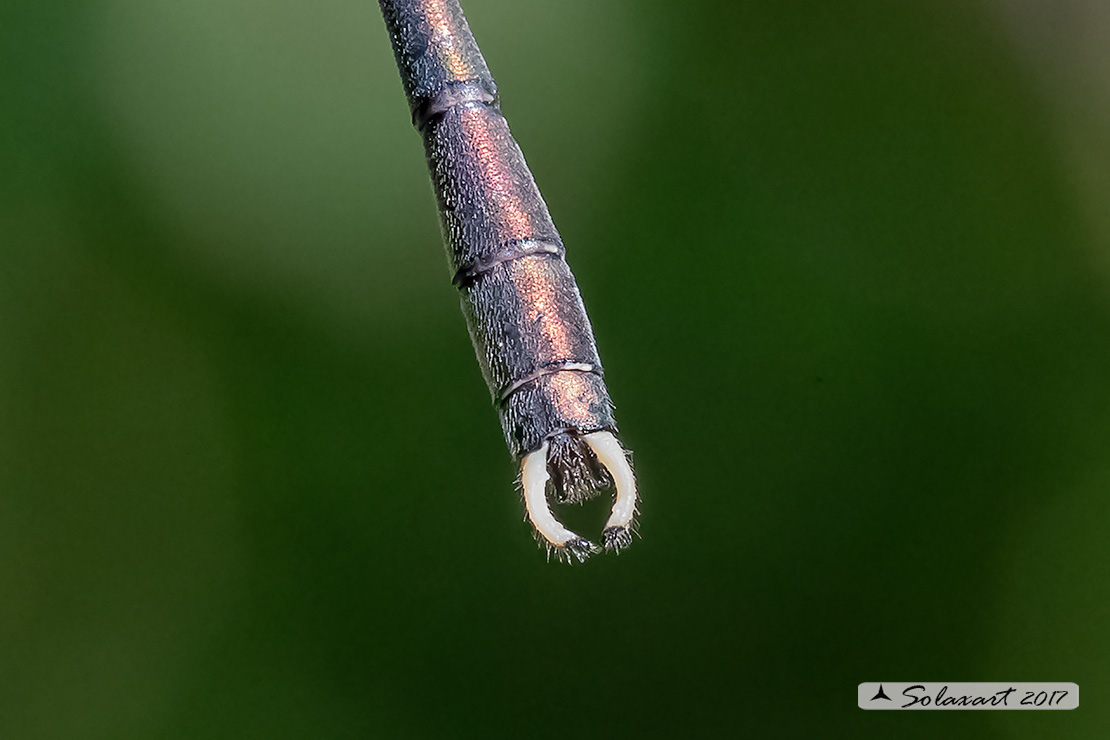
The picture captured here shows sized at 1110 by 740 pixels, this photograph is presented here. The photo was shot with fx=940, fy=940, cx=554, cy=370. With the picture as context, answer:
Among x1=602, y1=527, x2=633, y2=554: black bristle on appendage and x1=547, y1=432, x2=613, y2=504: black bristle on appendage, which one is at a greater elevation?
x1=547, y1=432, x2=613, y2=504: black bristle on appendage

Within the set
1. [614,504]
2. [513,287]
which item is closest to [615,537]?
[614,504]

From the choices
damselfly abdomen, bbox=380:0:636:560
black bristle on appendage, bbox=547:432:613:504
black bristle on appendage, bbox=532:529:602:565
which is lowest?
black bristle on appendage, bbox=532:529:602:565

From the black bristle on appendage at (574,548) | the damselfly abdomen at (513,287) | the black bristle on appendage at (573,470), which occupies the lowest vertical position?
the black bristle on appendage at (574,548)

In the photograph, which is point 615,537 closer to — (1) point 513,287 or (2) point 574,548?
(2) point 574,548

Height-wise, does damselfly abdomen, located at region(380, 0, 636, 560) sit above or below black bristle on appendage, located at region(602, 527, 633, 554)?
above

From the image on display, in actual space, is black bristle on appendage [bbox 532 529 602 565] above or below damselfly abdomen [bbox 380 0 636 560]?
below

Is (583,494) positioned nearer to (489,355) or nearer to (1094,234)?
(489,355)

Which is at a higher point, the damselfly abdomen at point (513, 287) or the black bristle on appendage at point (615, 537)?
the damselfly abdomen at point (513, 287)
